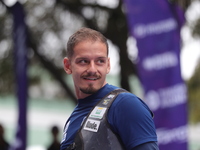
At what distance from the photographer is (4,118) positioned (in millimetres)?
24609

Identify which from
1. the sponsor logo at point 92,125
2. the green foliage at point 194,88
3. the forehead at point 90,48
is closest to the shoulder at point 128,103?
the sponsor logo at point 92,125

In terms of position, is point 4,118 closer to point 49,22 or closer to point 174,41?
point 49,22

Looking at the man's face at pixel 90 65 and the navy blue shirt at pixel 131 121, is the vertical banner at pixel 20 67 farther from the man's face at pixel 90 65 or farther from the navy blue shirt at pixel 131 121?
the navy blue shirt at pixel 131 121

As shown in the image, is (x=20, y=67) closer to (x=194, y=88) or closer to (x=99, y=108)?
(x=99, y=108)

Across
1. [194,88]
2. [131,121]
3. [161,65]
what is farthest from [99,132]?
[194,88]

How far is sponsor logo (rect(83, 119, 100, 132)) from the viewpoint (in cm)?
203

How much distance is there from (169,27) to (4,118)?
2006 cm

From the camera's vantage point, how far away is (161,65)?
5422 millimetres

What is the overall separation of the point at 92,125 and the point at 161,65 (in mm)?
3465

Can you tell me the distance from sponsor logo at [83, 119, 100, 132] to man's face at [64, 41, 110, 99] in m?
0.18

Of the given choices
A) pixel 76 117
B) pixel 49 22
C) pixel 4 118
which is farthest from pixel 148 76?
pixel 4 118

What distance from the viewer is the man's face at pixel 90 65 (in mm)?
2137

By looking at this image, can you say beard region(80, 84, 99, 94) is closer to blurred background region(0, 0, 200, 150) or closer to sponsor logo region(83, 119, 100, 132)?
sponsor logo region(83, 119, 100, 132)

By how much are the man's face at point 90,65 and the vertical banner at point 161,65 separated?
306 cm
